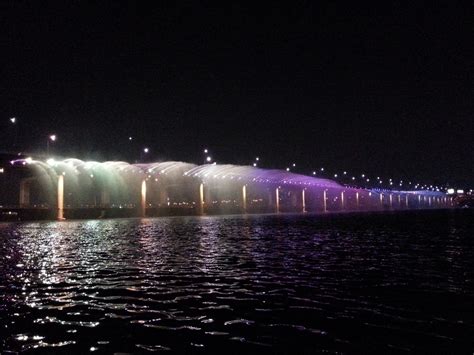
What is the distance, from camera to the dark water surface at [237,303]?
10007mm

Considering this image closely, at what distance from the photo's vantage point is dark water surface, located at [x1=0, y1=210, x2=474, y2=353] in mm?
10007

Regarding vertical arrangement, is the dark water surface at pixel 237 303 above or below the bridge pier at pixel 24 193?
below

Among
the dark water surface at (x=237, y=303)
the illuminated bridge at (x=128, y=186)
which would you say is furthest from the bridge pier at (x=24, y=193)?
the dark water surface at (x=237, y=303)

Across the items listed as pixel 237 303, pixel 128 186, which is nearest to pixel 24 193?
pixel 128 186

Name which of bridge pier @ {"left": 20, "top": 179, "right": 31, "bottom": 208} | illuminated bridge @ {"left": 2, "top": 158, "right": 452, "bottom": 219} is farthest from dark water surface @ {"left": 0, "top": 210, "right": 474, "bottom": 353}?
bridge pier @ {"left": 20, "top": 179, "right": 31, "bottom": 208}

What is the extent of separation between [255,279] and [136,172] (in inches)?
4343

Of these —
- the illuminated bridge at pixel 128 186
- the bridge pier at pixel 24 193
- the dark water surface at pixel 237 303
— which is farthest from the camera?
the bridge pier at pixel 24 193

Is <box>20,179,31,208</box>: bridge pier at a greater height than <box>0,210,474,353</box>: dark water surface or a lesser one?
greater

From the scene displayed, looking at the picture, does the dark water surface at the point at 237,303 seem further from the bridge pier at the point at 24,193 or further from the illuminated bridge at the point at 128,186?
the bridge pier at the point at 24,193

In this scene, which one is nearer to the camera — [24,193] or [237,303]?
[237,303]

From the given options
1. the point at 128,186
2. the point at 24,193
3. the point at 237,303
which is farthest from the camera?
the point at 128,186

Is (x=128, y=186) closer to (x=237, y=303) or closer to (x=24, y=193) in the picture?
(x=24, y=193)

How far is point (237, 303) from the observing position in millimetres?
13625

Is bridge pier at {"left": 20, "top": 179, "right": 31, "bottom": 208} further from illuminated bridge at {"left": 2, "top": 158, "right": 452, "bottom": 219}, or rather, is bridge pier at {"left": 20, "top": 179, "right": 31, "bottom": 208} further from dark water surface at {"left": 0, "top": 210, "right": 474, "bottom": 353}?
dark water surface at {"left": 0, "top": 210, "right": 474, "bottom": 353}
